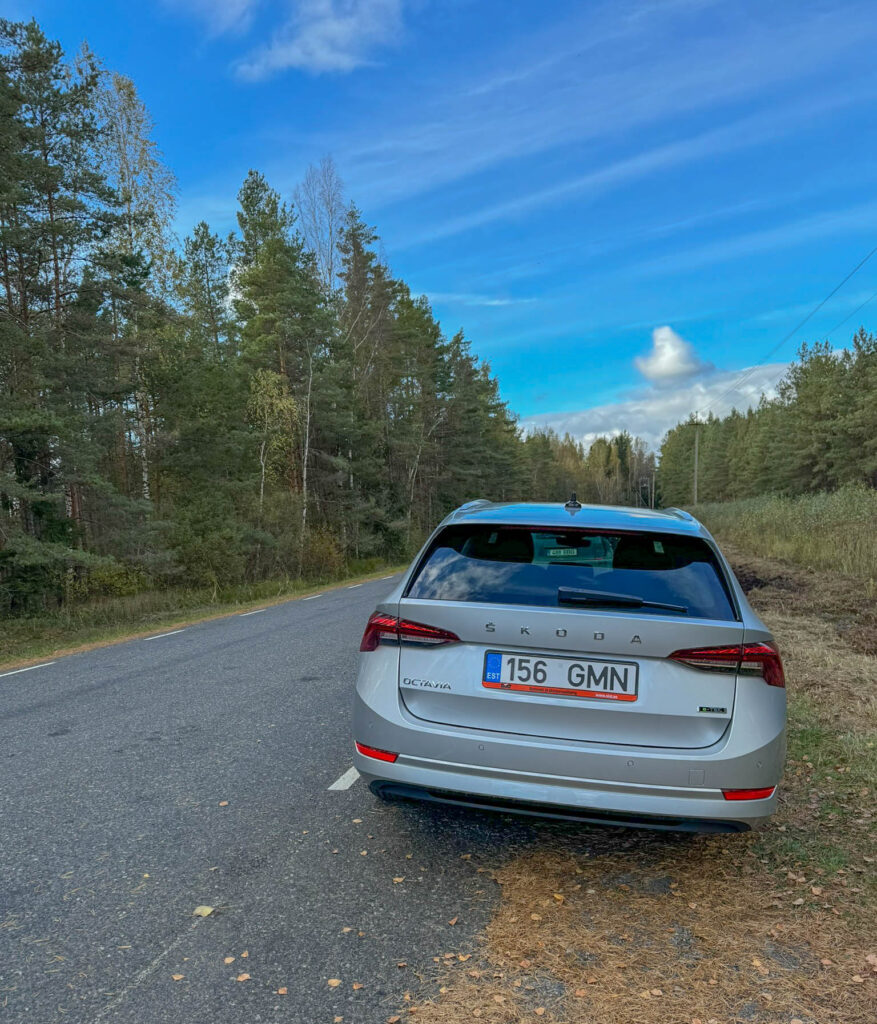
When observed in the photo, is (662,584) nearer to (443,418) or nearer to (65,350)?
(65,350)

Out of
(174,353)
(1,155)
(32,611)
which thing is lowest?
(32,611)

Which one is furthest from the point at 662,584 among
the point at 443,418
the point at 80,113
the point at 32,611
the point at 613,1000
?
the point at 443,418

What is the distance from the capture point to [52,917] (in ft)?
9.20

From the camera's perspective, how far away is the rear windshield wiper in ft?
9.42

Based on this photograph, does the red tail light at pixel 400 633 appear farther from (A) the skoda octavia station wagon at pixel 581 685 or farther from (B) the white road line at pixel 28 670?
(B) the white road line at pixel 28 670

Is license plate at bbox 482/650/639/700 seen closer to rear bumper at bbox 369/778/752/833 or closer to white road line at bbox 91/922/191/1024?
rear bumper at bbox 369/778/752/833

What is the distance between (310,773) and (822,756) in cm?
342

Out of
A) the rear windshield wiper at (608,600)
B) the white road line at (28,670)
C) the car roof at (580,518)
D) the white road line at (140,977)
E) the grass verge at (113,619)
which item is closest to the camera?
the white road line at (140,977)

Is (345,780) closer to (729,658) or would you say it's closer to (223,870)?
(223,870)

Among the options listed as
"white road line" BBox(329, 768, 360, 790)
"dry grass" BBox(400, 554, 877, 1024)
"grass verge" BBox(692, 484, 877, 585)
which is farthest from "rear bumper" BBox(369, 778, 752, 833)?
"grass verge" BBox(692, 484, 877, 585)

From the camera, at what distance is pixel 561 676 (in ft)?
9.36

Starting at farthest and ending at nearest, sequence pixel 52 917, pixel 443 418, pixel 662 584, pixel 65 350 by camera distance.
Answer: pixel 443 418 → pixel 65 350 → pixel 662 584 → pixel 52 917

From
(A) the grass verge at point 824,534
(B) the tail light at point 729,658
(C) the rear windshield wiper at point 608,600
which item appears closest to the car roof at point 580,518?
(C) the rear windshield wiper at point 608,600

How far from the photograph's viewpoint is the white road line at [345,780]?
13.6 ft
